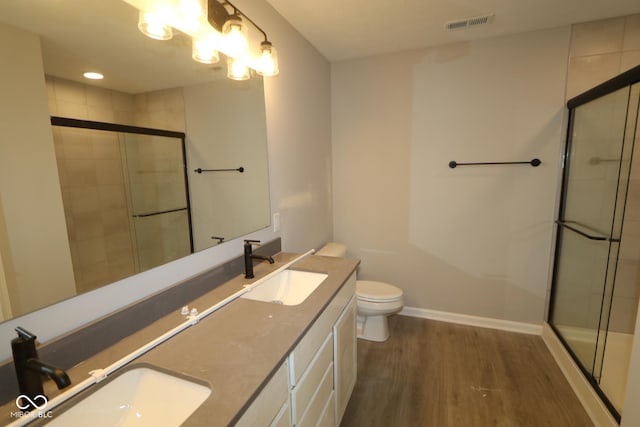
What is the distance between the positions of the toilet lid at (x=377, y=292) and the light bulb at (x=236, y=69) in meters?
1.74

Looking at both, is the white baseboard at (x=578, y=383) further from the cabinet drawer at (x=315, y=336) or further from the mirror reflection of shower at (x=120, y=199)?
the mirror reflection of shower at (x=120, y=199)

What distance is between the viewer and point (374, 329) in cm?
246

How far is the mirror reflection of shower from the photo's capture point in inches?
36.1

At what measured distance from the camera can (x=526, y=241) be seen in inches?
95.6

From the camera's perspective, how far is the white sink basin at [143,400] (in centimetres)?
78

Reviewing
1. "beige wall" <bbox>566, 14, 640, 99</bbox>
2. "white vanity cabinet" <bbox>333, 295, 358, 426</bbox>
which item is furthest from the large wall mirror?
"beige wall" <bbox>566, 14, 640, 99</bbox>

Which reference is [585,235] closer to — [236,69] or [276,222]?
[276,222]

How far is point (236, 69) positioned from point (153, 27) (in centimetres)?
48

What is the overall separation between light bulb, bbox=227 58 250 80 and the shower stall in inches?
81.4

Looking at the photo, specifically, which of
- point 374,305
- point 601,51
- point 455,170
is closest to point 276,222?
point 374,305

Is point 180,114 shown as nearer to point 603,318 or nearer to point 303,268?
point 303,268

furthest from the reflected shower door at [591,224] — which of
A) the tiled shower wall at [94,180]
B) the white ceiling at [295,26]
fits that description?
the tiled shower wall at [94,180]

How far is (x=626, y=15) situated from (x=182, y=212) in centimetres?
306
